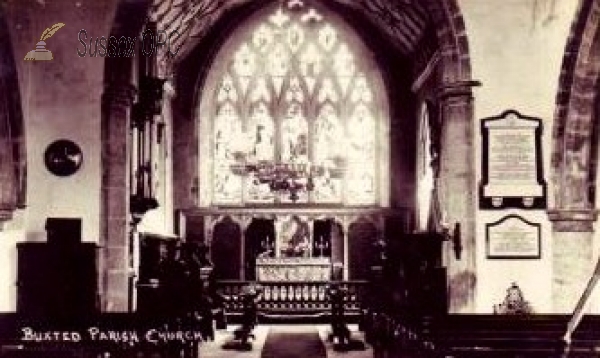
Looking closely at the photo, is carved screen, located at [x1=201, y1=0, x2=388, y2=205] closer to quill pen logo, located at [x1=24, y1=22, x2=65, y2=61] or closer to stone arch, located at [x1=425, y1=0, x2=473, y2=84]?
stone arch, located at [x1=425, y1=0, x2=473, y2=84]

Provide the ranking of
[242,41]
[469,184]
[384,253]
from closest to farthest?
[469,184]
[384,253]
[242,41]

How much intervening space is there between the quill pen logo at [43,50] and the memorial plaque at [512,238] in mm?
5623

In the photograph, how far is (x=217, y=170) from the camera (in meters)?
18.5

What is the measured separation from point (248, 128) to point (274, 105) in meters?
0.70

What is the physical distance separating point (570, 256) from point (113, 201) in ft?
18.5

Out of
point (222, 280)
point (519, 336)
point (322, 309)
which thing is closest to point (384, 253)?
point (322, 309)

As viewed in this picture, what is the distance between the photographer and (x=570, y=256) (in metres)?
11.4

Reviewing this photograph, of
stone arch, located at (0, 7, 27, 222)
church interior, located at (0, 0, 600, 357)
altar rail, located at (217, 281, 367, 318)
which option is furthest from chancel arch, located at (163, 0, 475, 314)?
stone arch, located at (0, 7, 27, 222)

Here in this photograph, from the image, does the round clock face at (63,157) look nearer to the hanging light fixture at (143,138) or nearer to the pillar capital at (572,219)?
the hanging light fixture at (143,138)

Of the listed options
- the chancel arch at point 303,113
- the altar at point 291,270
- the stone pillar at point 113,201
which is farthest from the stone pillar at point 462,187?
the chancel arch at point 303,113

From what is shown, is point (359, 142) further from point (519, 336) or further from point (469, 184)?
point (519, 336)

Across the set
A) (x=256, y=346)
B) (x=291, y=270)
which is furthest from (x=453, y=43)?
(x=291, y=270)

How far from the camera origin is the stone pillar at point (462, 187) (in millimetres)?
11328

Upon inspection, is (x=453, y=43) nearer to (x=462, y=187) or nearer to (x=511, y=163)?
(x=511, y=163)
